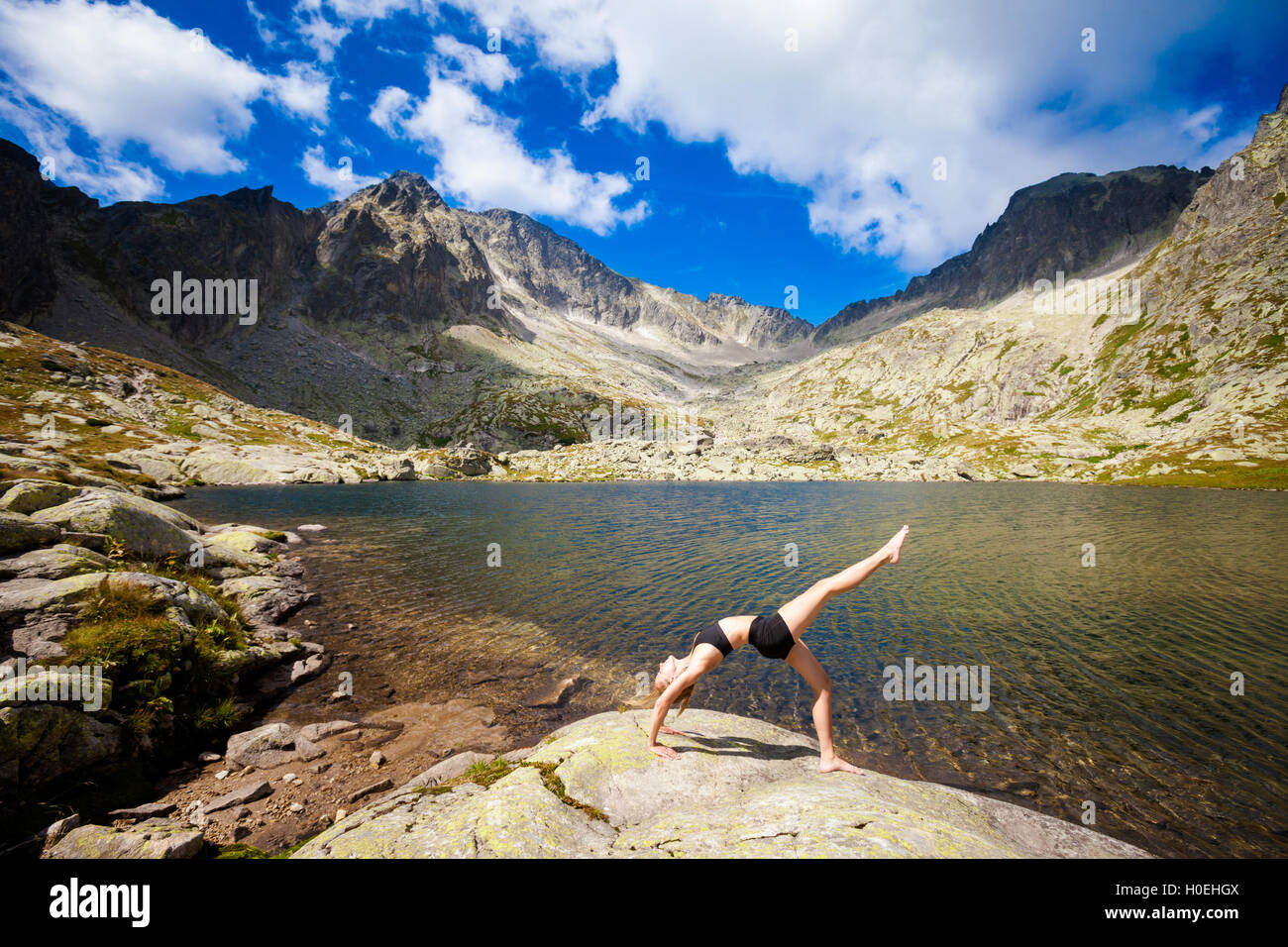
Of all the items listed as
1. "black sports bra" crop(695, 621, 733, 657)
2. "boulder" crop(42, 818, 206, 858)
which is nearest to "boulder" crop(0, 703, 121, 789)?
"boulder" crop(42, 818, 206, 858)

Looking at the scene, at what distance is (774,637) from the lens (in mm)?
8586

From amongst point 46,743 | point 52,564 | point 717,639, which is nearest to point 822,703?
point 717,639

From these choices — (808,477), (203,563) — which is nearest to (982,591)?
(203,563)

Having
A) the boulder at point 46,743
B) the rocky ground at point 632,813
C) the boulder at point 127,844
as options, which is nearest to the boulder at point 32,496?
the boulder at point 46,743

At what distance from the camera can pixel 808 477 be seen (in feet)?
459

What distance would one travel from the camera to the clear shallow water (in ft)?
40.8

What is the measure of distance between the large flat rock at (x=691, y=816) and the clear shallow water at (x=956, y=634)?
5.65 metres

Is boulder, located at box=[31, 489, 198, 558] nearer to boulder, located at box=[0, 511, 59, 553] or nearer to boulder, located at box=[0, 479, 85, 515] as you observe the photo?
boulder, located at box=[0, 479, 85, 515]

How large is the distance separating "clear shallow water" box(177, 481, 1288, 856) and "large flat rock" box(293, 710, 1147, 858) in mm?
5651

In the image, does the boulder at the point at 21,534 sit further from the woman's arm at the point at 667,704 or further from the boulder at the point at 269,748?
the woman's arm at the point at 667,704

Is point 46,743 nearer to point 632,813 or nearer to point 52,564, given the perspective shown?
point 52,564
